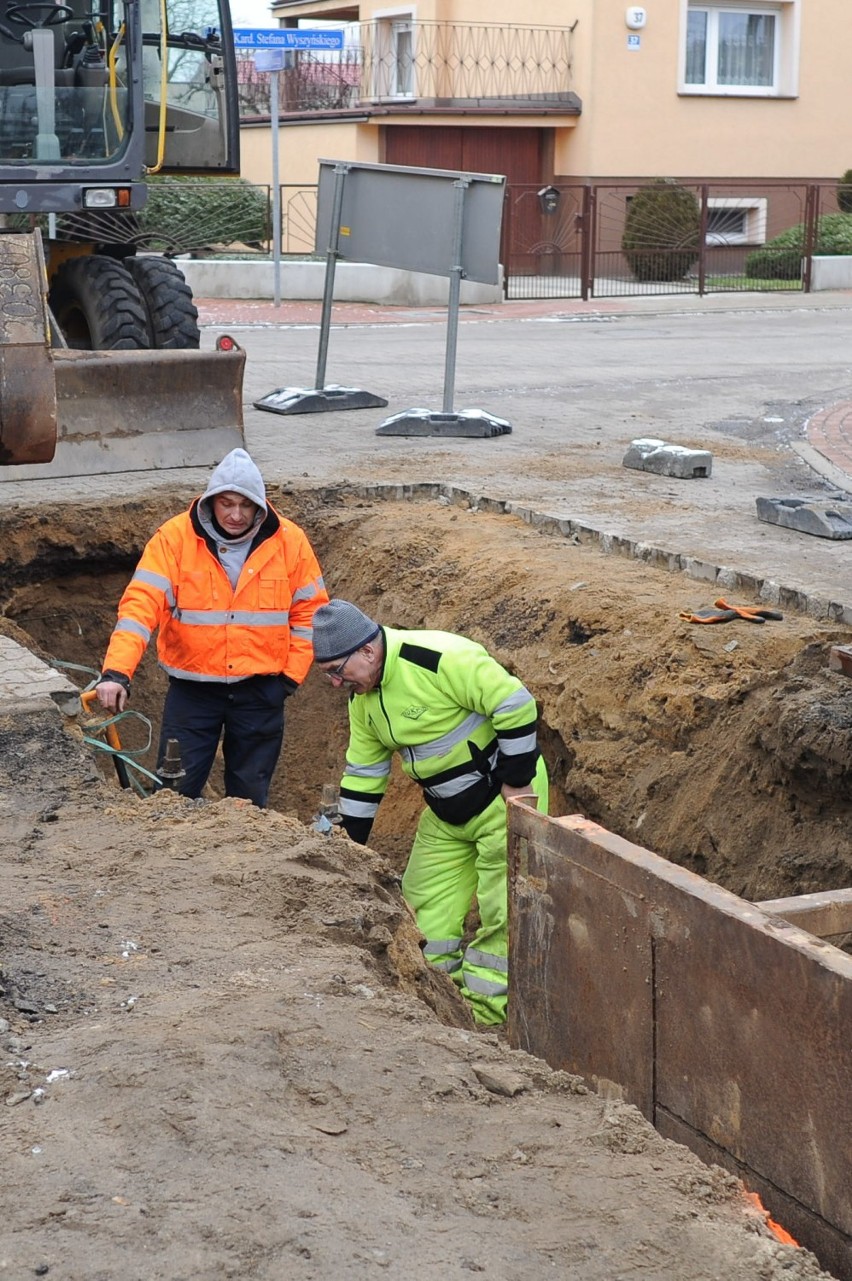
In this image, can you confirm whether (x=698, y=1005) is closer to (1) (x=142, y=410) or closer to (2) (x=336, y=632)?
(2) (x=336, y=632)

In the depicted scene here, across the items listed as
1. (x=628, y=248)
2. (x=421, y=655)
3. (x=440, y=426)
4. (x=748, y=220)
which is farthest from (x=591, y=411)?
(x=748, y=220)

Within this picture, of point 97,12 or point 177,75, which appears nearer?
point 97,12

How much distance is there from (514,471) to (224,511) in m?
4.09

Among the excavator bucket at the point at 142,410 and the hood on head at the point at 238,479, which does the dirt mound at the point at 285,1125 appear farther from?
the excavator bucket at the point at 142,410

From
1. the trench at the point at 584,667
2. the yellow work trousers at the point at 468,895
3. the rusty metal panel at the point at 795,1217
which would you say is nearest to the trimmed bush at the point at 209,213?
the trench at the point at 584,667

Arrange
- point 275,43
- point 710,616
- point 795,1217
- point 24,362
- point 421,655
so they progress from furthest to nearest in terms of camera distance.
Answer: point 275,43, point 710,616, point 24,362, point 421,655, point 795,1217

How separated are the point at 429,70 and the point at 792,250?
769 centimetres

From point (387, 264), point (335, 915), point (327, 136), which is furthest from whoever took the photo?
point (327, 136)

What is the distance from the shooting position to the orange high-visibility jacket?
6336 mm

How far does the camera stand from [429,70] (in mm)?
26797

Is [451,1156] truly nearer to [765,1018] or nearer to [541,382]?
[765,1018]

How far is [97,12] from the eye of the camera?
971cm

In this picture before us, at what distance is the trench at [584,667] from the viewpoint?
20.6ft

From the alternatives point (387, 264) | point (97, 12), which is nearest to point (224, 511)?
point (97, 12)
